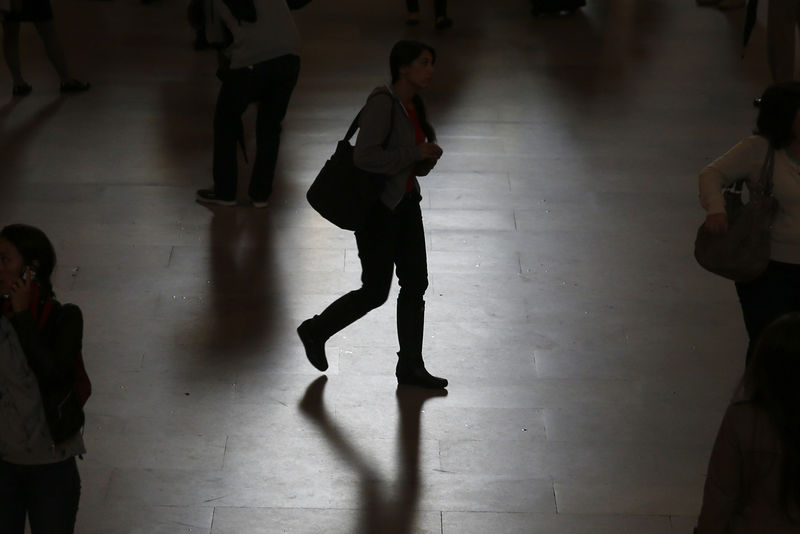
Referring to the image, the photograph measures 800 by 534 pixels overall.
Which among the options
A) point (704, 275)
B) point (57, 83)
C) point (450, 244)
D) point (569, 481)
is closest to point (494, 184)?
point (450, 244)

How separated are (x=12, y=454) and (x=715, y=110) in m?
6.05

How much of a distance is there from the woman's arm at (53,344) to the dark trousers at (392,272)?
163 cm

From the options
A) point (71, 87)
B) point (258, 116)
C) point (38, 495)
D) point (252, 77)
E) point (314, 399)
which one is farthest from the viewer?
point (71, 87)

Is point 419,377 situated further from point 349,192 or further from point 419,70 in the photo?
point 419,70

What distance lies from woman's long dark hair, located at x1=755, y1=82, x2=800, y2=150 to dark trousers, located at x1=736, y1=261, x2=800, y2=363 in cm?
44

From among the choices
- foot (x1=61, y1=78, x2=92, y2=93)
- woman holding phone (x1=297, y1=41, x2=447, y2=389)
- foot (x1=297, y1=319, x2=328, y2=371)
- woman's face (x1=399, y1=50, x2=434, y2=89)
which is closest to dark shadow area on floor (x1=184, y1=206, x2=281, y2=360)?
foot (x1=297, y1=319, x2=328, y2=371)

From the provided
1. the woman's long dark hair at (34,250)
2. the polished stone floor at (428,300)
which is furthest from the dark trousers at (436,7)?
the woman's long dark hair at (34,250)

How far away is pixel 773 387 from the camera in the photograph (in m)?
2.53

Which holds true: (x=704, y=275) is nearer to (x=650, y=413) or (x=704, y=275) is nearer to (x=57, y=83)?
(x=650, y=413)

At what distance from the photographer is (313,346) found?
500cm

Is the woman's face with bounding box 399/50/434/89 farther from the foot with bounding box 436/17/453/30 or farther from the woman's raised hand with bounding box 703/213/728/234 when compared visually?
the foot with bounding box 436/17/453/30

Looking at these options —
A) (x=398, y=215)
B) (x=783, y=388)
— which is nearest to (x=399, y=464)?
(x=398, y=215)

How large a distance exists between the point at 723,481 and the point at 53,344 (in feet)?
5.84

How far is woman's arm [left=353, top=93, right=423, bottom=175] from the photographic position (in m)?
4.46
